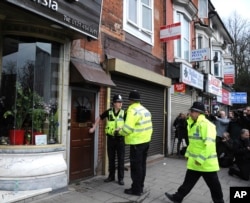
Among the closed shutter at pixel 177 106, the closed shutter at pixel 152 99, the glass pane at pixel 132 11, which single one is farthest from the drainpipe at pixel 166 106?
the glass pane at pixel 132 11

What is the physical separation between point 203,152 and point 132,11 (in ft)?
20.0

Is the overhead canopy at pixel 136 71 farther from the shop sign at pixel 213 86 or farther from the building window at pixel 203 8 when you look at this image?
the building window at pixel 203 8

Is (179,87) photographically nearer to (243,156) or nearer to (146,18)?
(146,18)

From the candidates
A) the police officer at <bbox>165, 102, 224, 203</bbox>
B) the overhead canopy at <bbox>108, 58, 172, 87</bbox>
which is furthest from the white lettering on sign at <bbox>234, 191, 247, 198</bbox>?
the overhead canopy at <bbox>108, 58, 172, 87</bbox>

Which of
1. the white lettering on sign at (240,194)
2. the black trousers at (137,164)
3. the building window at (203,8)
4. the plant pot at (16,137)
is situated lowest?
the white lettering on sign at (240,194)

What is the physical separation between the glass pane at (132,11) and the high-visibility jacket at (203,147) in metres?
5.37

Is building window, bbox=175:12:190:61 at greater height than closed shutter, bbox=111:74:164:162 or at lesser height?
greater

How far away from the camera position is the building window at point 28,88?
234 inches

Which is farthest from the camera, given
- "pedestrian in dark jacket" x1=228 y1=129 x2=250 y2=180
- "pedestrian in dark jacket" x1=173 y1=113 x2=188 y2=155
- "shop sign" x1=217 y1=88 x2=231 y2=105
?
"shop sign" x1=217 y1=88 x2=231 y2=105

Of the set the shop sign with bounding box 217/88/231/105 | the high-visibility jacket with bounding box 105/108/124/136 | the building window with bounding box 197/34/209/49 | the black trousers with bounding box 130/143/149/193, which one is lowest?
the black trousers with bounding box 130/143/149/193

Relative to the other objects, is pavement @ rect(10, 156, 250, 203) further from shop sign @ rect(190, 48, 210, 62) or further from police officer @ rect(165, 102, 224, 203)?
shop sign @ rect(190, 48, 210, 62)

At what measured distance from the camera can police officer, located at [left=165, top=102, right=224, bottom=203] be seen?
5.32 metres

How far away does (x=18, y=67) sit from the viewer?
6031mm

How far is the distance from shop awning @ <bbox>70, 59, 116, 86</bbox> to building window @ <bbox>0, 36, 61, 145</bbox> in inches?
18.5
